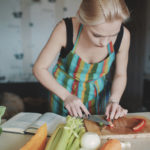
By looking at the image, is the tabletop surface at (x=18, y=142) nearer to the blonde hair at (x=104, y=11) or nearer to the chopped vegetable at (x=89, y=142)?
the chopped vegetable at (x=89, y=142)

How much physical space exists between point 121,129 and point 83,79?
44 cm

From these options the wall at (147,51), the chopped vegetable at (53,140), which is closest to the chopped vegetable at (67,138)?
the chopped vegetable at (53,140)

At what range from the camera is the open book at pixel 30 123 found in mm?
877

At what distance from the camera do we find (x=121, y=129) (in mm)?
880

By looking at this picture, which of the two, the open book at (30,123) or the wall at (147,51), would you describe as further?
the wall at (147,51)

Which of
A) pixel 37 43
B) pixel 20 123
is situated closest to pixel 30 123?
pixel 20 123

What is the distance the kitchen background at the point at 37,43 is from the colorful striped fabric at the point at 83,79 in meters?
1.72

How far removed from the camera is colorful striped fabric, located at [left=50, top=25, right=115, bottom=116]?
3.90 ft

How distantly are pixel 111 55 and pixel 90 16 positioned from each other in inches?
14.4

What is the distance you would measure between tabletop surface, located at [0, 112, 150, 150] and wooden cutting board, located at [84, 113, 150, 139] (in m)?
0.02

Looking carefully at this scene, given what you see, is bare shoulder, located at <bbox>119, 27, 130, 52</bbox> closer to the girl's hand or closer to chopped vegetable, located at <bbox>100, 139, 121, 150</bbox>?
the girl's hand

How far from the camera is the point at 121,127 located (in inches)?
35.4

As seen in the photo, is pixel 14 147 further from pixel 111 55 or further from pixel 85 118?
pixel 111 55

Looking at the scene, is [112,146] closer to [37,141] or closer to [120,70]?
[37,141]
